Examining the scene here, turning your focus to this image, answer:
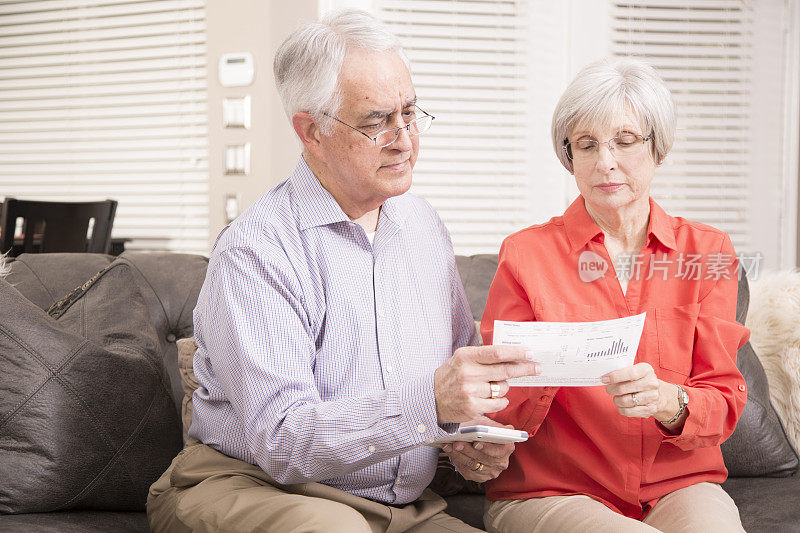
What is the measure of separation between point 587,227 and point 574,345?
0.44 meters

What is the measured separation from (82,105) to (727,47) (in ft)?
11.6

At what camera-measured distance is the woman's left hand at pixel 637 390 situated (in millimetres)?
1212

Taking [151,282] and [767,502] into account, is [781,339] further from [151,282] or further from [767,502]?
[151,282]

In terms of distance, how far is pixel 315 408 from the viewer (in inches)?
46.2

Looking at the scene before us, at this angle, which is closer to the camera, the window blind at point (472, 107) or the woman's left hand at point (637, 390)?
the woman's left hand at point (637, 390)

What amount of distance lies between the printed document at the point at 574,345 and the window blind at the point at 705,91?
2768mm

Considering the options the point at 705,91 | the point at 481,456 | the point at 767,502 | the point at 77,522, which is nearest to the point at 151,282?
the point at 77,522

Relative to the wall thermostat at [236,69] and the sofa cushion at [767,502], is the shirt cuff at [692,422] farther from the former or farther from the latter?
the wall thermostat at [236,69]

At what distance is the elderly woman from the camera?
139cm

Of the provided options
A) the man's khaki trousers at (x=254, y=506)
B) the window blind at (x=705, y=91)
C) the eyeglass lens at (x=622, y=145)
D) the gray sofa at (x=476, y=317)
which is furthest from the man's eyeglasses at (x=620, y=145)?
the window blind at (x=705, y=91)

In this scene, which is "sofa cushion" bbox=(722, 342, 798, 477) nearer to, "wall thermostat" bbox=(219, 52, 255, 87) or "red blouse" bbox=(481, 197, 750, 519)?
"red blouse" bbox=(481, 197, 750, 519)

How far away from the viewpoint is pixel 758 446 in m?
1.83

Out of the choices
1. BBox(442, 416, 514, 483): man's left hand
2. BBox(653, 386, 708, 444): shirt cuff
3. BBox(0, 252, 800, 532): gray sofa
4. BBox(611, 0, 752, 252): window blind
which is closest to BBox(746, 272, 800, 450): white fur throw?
BBox(0, 252, 800, 532): gray sofa

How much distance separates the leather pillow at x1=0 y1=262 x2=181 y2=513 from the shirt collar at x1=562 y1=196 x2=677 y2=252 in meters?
0.94
